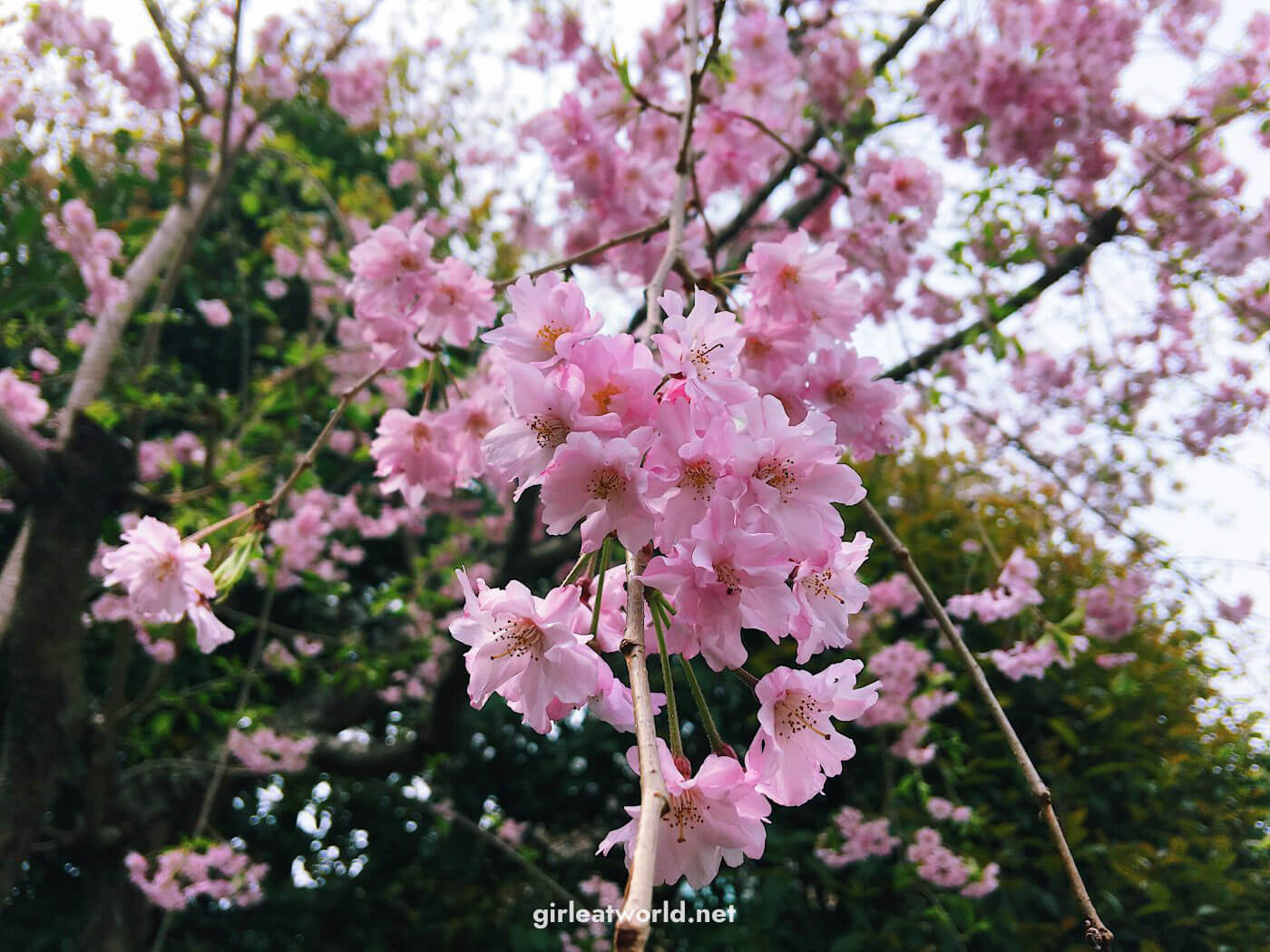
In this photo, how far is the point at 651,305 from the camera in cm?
88

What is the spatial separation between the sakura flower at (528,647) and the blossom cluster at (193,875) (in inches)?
114

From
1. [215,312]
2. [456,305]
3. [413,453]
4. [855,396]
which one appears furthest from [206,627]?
[215,312]

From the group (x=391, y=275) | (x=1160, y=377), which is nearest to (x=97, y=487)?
(x=391, y=275)

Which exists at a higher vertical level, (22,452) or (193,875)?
(22,452)

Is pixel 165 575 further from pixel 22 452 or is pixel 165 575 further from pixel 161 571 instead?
pixel 22 452

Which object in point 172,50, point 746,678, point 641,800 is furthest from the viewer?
point 172,50

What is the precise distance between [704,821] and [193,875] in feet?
10.4

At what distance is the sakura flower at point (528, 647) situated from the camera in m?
0.71

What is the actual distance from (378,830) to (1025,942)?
3.21 m

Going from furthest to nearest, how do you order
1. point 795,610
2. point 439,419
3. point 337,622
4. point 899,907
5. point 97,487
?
point 337,622, point 899,907, point 97,487, point 439,419, point 795,610

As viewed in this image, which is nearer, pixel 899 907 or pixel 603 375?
pixel 603 375

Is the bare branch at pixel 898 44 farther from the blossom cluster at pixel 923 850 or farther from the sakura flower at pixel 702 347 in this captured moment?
the blossom cluster at pixel 923 850

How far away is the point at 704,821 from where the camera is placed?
28.2 inches

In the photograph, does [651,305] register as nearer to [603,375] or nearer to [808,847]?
[603,375]
